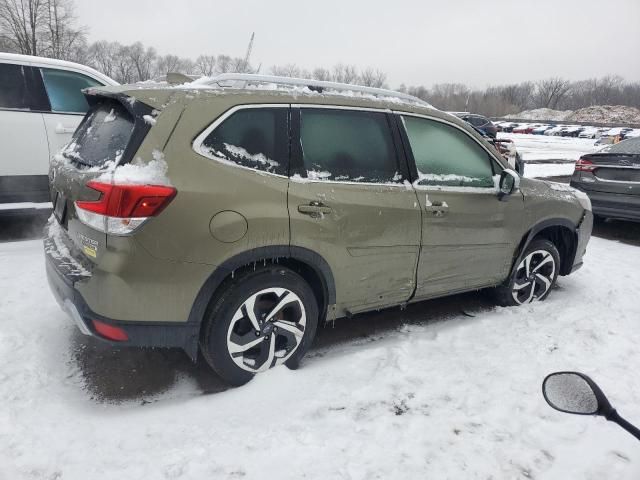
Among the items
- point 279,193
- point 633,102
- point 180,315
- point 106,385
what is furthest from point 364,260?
point 633,102

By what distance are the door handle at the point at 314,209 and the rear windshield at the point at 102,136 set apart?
1.03 metres

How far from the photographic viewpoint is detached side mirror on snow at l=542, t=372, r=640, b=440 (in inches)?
57.6

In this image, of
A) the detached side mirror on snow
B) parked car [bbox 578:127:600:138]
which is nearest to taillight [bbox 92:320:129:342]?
the detached side mirror on snow

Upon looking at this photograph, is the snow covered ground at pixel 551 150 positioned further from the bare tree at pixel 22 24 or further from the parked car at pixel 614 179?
the bare tree at pixel 22 24

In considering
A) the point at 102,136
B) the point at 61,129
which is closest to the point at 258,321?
the point at 102,136

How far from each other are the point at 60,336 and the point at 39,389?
0.67 metres

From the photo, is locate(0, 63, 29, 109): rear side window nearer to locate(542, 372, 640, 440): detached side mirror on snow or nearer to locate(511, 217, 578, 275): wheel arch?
locate(511, 217, 578, 275): wheel arch

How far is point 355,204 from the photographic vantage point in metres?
2.93

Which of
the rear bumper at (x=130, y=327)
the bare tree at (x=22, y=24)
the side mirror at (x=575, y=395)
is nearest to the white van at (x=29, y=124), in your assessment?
the rear bumper at (x=130, y=327)

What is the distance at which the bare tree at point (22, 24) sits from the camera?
3043 centimetres

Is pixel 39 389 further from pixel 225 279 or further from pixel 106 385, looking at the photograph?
pixel 225 279

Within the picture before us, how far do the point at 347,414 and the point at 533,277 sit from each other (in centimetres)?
256

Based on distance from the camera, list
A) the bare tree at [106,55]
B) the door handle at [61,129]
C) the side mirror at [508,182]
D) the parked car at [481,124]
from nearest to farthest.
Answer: the side mirror at [508,182] < the door handle at [61,129] < the parked car at [481,124] < the bare tree at [106,55]

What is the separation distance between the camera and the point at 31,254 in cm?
482
